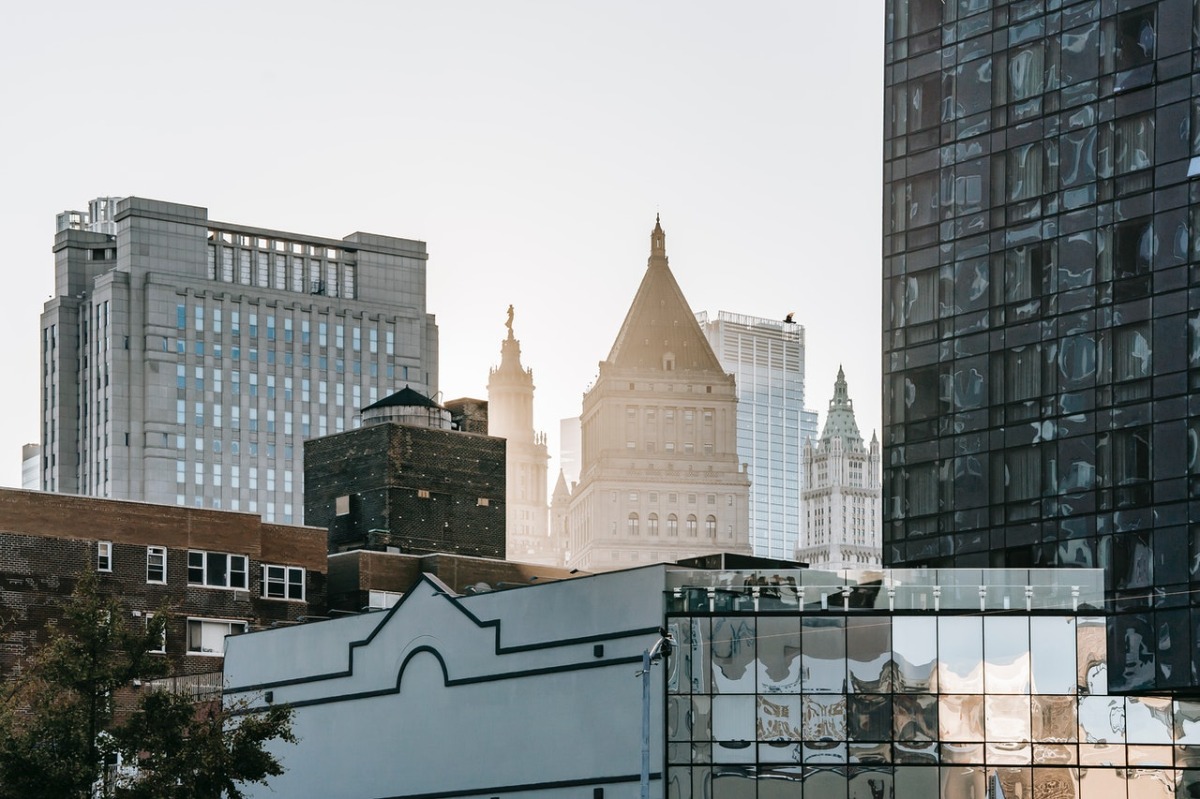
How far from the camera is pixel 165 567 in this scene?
316 feet

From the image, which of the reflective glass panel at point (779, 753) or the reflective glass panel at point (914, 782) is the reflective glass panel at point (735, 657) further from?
the reflective glass panel at point (914, 782)

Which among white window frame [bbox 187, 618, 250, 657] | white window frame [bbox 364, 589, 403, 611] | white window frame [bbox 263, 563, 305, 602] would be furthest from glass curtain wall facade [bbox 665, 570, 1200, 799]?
white window frame [bbox 364, 589, 403, 611]

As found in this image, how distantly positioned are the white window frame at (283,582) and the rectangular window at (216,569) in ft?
5.64

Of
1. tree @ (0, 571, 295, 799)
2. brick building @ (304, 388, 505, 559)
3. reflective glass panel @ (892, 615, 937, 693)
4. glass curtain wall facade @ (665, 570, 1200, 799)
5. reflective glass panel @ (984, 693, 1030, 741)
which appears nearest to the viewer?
tree @ (0, 571, 295, 799)

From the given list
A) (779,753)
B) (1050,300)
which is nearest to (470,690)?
(779,753)

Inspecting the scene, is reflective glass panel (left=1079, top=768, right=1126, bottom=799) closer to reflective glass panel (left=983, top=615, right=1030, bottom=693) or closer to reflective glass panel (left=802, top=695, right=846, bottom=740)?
reflective glass panel (left=983, top=615, right=1030, bottom=693)

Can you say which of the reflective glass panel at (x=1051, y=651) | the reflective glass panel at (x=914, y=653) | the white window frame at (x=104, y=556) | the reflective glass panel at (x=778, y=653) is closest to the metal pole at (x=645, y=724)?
the reflective glass panel at (x=778, y=653)

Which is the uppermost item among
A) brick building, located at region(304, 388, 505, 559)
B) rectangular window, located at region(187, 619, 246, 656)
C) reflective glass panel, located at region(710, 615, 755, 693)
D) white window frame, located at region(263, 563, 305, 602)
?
brick building, located at region(304, 388, 505, 559)

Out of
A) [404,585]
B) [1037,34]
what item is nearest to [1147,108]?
[1037,34]

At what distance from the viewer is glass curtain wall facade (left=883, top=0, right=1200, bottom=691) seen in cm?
8550

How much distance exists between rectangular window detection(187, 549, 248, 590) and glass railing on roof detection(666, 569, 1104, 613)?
112 ft

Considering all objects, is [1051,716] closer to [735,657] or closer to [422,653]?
[735,657]

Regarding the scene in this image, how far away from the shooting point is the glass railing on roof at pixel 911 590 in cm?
6894

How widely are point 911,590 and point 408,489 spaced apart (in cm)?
5560
